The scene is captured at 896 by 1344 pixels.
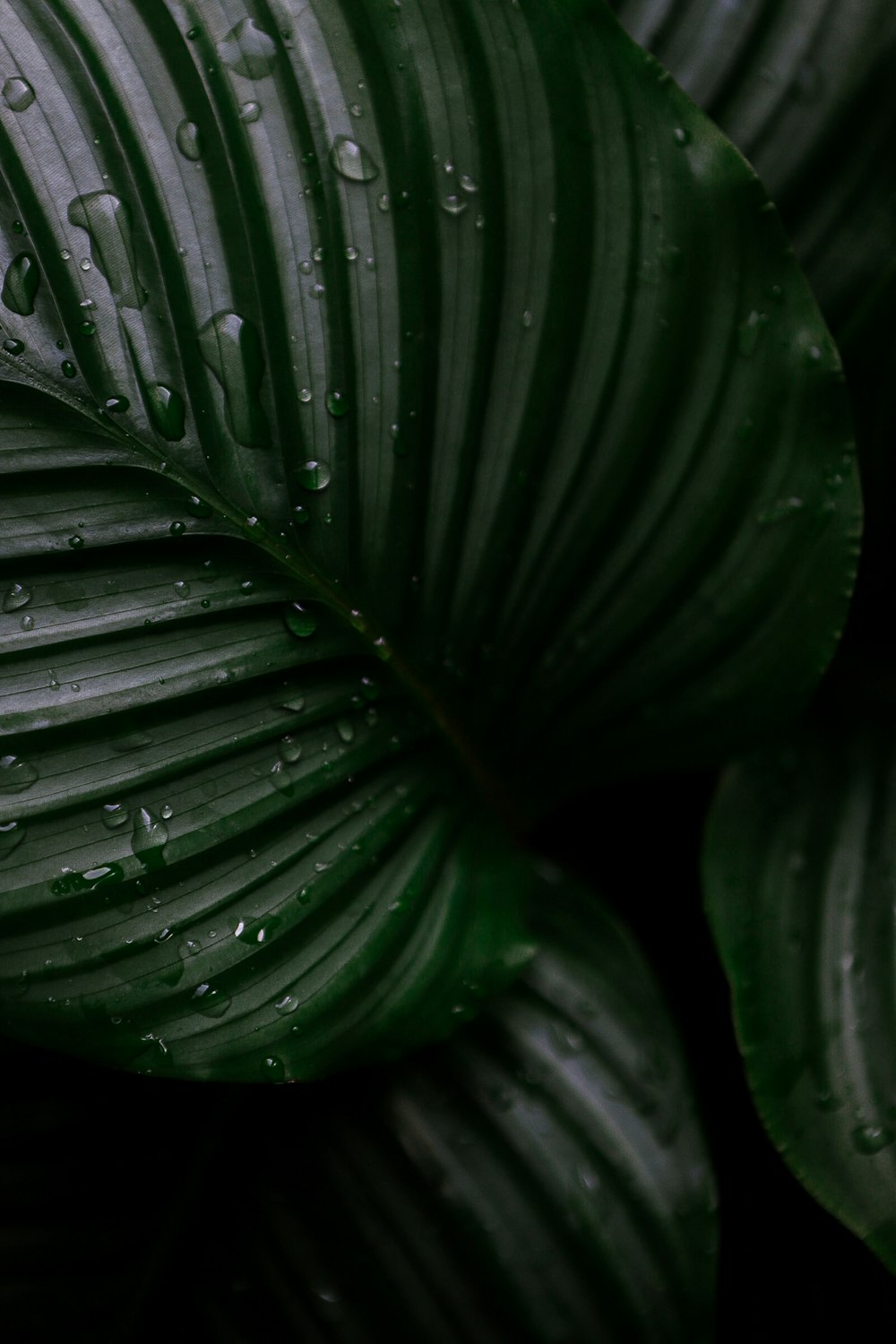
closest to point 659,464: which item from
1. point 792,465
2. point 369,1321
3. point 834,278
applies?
point 792,465

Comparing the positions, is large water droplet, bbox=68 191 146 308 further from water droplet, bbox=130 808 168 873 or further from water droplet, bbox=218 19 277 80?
water droplet, bbox=130 808 168 873

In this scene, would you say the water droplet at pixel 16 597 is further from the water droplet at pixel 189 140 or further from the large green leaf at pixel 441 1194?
the large green leaf at pixel 441 1194

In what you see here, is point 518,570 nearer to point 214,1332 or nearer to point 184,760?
point 184,760

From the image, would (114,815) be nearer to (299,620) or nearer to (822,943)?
(299,620)

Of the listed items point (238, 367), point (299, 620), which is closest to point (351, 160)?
point (238, 367)

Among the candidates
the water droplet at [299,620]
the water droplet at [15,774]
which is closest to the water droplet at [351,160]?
the water droplet at [299,620]
